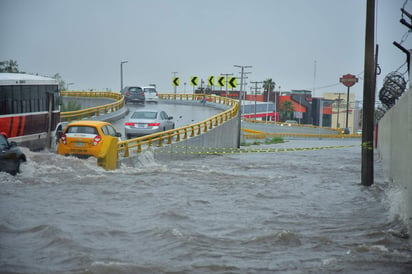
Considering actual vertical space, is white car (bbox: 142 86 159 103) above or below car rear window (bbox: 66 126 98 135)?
above

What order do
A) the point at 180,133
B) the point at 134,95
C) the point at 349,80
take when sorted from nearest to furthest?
1. the point at 180,133
2. the point at 134,95
3. the point at 349,80

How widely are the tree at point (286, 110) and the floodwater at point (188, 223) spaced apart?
14039 centimetres

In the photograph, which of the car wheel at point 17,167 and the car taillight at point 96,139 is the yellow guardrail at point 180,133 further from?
the car wheel at point 17,167

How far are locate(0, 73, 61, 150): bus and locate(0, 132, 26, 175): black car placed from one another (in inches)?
201

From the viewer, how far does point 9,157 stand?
18.6m

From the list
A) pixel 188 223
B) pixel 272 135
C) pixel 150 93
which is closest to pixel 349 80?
pixel 272 135

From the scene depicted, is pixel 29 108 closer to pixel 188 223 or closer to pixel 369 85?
pixel 369 85

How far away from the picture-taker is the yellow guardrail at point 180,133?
1061 inches

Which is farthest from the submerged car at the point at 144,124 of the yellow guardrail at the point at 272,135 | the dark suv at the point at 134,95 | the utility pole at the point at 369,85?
the yellow guardrail at the point at 272,135

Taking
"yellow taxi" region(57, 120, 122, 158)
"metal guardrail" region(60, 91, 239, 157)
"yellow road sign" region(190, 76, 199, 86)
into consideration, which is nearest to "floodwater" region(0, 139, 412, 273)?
"yellow taxi" region(57, 120, 122, 158)

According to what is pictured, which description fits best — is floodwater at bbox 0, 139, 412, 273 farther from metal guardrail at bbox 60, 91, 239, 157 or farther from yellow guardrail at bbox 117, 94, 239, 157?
metal guardrail at bbox 60, 91, 239, 157

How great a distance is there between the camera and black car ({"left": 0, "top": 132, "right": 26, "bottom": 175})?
1827cm

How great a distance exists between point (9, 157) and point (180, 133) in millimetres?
15035

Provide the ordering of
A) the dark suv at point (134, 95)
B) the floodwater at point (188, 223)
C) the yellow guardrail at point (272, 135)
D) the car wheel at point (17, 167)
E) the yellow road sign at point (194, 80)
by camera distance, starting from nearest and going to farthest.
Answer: the floodwater at point (188, 223) → the car wheel at point (17, 167) → the dark suv at point (134, 95) → the yellow road sign at point (194, 80) → the yellow guardrail at point (272, 135)
